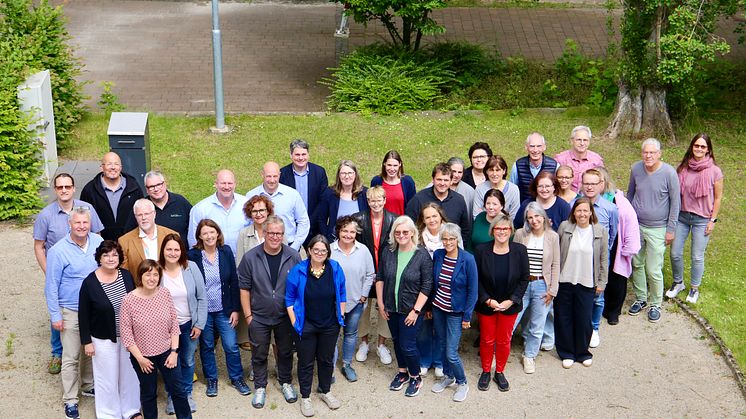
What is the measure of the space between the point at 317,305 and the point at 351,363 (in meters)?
1.25

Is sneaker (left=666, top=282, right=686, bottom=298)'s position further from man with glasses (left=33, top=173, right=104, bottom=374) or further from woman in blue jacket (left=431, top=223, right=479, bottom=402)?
man with glasses (left=33, top=173, right=104, bottom=374)

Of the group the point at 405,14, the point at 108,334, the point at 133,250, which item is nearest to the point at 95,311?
the point at 108,334

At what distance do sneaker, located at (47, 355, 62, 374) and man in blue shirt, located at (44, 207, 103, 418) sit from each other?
58 cm

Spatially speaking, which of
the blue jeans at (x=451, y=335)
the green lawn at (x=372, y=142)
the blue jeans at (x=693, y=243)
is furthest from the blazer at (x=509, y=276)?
the green lawn at (x=372, y=142)

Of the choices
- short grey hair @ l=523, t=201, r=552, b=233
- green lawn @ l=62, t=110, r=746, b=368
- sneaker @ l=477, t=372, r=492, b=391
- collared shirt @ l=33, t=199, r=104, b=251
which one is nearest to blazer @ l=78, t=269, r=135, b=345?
collared shirt @ l=33, t=199, r=104, b=251

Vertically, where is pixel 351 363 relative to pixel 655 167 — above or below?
below

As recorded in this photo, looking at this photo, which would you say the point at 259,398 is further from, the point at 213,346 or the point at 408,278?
the point at 408,278

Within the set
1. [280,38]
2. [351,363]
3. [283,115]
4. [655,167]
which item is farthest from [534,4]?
[351,363]

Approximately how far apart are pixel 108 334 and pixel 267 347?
1.32m

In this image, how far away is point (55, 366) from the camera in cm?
875

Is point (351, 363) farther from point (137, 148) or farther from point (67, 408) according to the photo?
point (137, 148)

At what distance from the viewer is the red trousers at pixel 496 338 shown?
851cm

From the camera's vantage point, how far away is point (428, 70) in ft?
52.2

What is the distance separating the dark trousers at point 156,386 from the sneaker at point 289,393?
857mm
